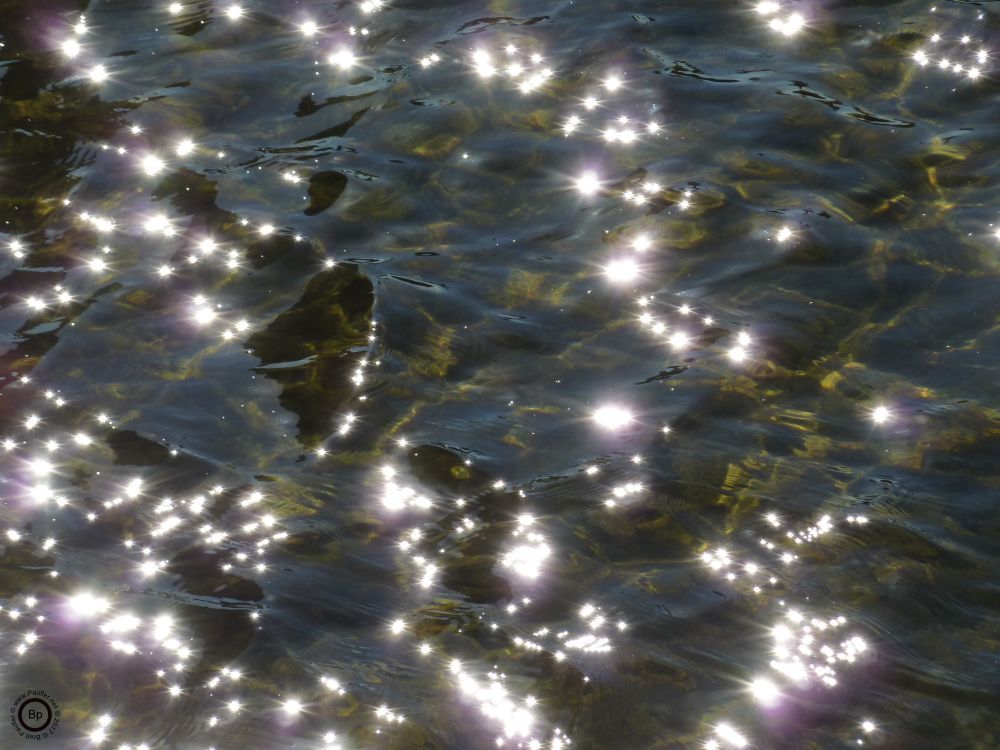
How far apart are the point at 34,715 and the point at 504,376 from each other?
2.40m

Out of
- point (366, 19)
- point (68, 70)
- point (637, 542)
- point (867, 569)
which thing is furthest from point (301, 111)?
point (867, 569)

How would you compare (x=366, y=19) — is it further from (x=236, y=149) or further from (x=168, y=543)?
(x=168, y=543)

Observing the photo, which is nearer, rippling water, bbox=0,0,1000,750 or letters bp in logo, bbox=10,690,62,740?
letters bp in logo, bbox=10,690,62,740

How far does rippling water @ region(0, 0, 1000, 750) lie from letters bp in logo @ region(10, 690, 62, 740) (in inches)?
1.8

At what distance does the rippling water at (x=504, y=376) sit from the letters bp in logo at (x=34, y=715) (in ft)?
0.15

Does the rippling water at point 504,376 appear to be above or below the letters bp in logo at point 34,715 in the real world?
above

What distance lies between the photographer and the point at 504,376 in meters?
5.03

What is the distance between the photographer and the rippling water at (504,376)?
12.4 ft

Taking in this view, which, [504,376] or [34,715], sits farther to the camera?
[504,376]

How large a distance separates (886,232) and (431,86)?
9.86 feet

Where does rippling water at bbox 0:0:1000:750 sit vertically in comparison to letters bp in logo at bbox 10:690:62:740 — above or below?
above

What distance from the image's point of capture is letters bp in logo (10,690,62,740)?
3648mm

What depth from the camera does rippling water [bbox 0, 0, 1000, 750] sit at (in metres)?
3.79

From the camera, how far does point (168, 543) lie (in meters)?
4.25
